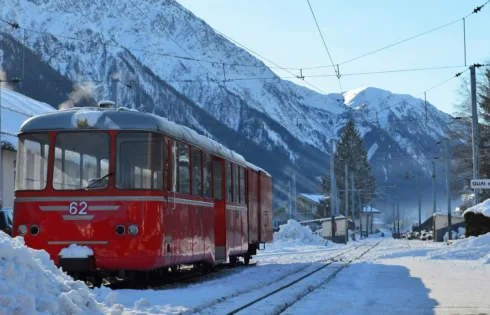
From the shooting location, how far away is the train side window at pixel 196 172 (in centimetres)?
1650

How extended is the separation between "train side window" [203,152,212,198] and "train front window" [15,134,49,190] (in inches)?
166

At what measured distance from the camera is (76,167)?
13992 millimetres

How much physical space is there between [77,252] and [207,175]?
15.8ft

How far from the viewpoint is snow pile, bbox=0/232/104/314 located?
27.4 feet

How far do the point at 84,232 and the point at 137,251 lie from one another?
3.02 ft

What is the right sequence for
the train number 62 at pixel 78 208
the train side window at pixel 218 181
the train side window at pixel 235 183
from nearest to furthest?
the train number 62 at pixel 78 208 < the train side window at pixel 218 181 < the train side window at pixel 235 183

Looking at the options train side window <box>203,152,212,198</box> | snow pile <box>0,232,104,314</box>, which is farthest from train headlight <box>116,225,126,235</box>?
train side window <box>203,152,212,198</box>

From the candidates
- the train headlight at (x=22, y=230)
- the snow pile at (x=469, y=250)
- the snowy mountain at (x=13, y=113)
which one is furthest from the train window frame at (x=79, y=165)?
the snowy mountain at (x=13, y=113)

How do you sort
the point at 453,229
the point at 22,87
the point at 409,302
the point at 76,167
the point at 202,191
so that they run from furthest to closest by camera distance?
the point at 22,87 → the point at 453,229 → the point at 202,191 → the point at 76,167 → the point at 409,302

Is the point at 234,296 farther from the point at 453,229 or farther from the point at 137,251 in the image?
the point at 453,229

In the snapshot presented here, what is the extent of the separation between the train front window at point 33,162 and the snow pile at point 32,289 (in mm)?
4173

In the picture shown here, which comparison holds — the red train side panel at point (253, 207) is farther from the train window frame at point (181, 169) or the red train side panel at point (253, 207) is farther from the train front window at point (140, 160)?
the train front window at point (140, 160)

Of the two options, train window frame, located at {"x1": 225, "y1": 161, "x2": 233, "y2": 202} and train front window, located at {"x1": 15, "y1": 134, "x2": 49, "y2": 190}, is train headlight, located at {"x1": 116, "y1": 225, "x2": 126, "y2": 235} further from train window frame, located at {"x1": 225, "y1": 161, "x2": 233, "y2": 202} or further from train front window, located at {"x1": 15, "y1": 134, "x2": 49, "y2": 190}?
train window frame, located at {"x1": 225, "y1": 161, "x2": 233, "y2": 202}

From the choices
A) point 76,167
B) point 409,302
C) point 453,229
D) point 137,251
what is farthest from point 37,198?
point 453,229
